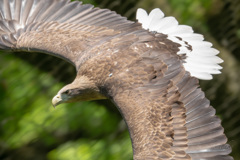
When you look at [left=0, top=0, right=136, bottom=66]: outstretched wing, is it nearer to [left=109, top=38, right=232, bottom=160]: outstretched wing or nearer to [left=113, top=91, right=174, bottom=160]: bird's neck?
[left=109, top=38, right=232, bottom=160]: outstretched wing

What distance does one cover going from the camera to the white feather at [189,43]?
5.06m

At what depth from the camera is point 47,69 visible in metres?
5.57

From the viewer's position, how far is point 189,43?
209 inches

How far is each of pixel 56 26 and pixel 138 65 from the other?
100 centimetres

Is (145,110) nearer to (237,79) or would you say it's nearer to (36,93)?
(36,93)

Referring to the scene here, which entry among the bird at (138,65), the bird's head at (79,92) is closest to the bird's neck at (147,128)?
the bird at (138,65)

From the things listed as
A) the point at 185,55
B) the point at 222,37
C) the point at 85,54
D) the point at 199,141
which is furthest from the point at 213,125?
the point at 222,37

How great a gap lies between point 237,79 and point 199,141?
259 cm

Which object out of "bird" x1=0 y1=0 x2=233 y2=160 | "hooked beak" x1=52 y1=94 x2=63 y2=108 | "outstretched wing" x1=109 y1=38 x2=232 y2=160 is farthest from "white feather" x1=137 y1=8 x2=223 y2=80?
"hooked beak" x1=52 y1=94 x2=63 y2=108

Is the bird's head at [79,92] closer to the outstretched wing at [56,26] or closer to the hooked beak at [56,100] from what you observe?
the hooked beak at [56,100]

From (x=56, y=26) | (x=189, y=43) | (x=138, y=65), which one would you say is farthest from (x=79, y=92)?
(x=189, y=43)

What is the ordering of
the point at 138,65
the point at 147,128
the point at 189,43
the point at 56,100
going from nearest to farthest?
1. the point at 147,128
2. the point at 138,65
3. the point at 56,100
4. the point at 189,43

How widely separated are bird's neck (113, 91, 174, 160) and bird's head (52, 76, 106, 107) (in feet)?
1.54

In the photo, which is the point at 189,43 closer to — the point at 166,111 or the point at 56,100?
the point at 166,111
